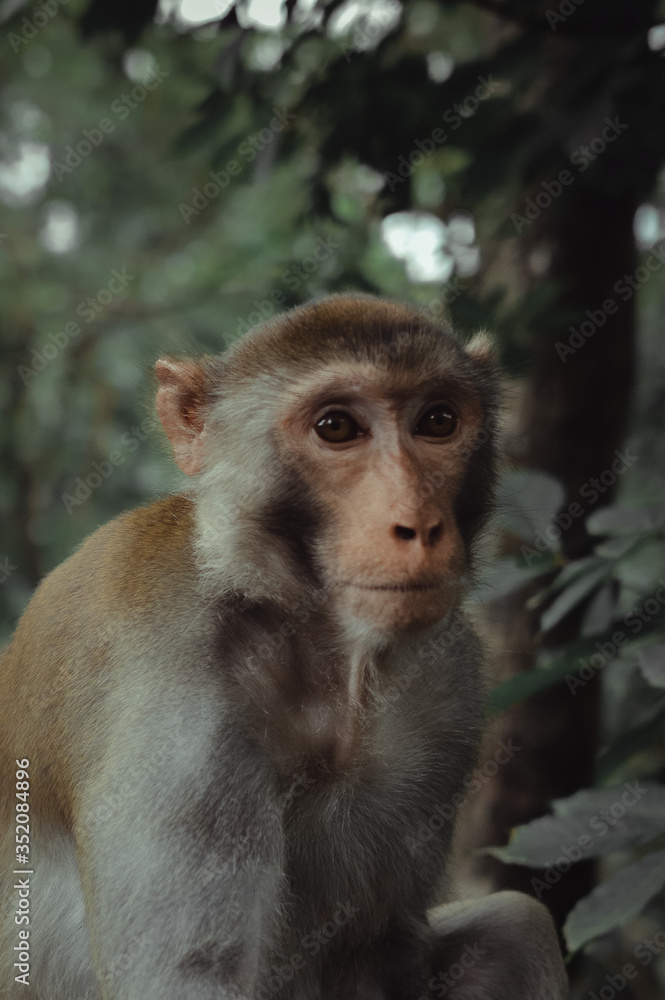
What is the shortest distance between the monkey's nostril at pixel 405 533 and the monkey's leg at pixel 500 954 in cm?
142

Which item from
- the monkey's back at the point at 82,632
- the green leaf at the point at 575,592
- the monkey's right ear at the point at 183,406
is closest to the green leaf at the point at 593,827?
the green leaf at the point at 575,592

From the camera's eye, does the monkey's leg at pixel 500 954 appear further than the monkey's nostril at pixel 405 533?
→ Yes

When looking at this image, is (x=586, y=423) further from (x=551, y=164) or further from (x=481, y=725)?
(x=481, y=725)

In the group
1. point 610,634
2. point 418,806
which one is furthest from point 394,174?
point 418,806

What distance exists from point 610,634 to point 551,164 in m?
1.68

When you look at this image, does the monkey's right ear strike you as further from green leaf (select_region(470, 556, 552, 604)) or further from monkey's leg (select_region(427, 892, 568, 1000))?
monkey's leg (select_region(427, 892, 568, 1000))

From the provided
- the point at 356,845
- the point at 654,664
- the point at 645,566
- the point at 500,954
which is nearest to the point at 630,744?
the point at 654,664

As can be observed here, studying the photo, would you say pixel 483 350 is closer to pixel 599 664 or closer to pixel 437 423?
pixel 437 423

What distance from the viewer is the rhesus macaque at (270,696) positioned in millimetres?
2115

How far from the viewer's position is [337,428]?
237 centimetres

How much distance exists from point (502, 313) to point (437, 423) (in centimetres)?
141

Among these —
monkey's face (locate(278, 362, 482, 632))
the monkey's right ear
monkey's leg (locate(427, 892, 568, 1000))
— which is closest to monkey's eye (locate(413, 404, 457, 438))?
monkey's face (locate(278, 362, 482, 632))

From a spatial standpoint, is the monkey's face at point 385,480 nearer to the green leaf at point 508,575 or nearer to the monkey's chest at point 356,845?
the monkey's chest at point 356,845

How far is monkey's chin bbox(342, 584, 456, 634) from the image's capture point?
2.15 m
